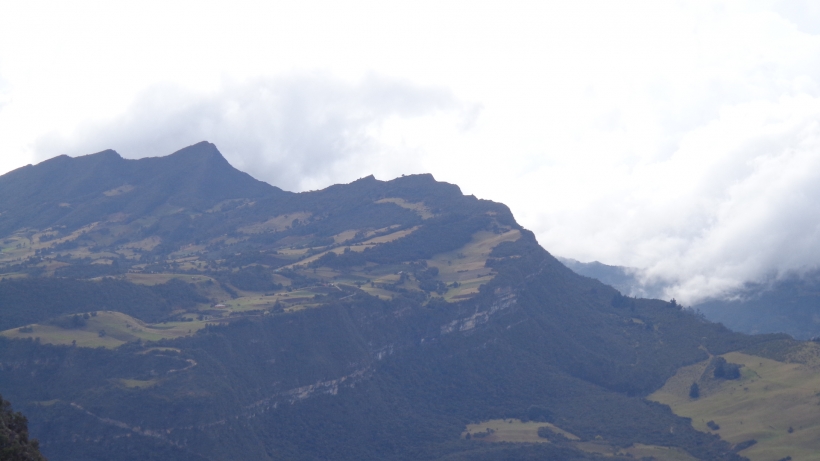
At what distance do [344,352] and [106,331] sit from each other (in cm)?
3243

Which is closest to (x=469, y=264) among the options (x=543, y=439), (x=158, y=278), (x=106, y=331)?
(x=543, y=439)

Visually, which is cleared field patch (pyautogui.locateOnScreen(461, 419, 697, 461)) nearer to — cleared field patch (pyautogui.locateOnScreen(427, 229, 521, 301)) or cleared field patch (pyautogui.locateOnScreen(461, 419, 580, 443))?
cleared field patch (pyautogui.locateOnScreen(461, 419, 580, 443))

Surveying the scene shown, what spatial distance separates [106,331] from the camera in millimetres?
126812

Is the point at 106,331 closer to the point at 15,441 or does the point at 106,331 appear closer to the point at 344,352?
the point at 344,352

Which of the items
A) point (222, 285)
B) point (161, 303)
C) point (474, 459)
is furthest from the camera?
point (222, 285)

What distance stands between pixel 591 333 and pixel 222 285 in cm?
6559

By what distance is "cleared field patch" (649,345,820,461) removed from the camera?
12644 cm

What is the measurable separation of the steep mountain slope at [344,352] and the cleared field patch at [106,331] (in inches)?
14.6

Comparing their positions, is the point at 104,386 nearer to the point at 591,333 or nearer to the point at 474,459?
the point at 474,459

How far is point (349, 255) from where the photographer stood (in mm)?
180375

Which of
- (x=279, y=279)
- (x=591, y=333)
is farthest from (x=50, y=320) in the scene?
(x=591, y=333)

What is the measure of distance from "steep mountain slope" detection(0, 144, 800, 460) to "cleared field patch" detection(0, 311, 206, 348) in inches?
14.6

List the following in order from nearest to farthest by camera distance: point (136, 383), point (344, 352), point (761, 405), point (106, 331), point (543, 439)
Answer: point (136, 383), point (106, 331), point (543, 439), point (761, 405), point (344, 352)

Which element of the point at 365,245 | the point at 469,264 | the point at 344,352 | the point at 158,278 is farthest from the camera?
the point at 365,245
